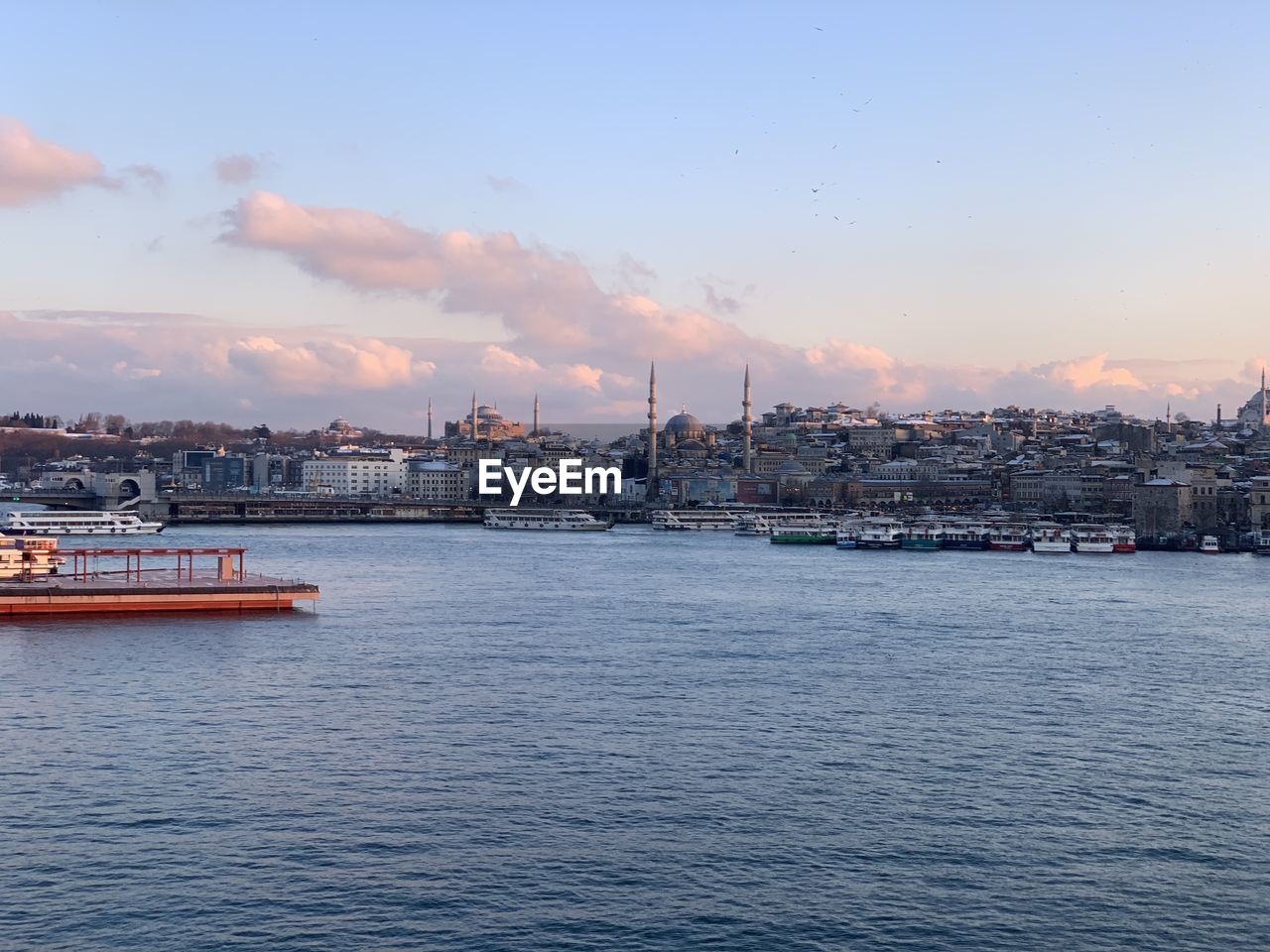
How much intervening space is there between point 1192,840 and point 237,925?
16.5ft

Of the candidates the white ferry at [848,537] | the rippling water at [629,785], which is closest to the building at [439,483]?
the white ferry at [848,537]

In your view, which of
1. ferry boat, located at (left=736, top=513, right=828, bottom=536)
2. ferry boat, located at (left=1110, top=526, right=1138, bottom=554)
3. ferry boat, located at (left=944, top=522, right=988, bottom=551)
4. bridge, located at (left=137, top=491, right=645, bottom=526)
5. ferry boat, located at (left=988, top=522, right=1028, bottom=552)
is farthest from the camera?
bridge, located at (left=137, top=491, right=645, bottom=526)

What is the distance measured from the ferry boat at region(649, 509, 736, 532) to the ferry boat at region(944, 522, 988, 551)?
1199cm

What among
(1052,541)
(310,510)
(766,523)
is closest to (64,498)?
(310,510)

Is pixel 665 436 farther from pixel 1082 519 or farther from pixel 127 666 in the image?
pixel 127 666

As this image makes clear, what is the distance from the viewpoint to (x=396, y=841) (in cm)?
773

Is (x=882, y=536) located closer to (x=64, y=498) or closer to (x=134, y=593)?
(x=134, y=593)

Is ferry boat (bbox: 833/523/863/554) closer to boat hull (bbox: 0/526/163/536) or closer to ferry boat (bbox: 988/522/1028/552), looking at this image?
ferry boat (bbox: 988/522/1028/552)

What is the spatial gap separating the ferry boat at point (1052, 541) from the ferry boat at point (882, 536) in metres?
3.38

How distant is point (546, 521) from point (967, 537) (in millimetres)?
15977

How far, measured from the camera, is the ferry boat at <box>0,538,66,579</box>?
63.4 ft

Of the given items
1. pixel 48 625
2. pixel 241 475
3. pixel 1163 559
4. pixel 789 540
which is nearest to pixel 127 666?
pixel 48 625

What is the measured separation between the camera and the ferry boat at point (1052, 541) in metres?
35.4

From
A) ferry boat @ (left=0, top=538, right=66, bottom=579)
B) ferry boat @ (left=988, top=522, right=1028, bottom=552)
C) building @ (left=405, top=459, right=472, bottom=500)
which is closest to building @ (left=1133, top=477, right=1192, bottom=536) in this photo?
ferry boat @ (left=988, top=522, right=1028, bottom=552)
